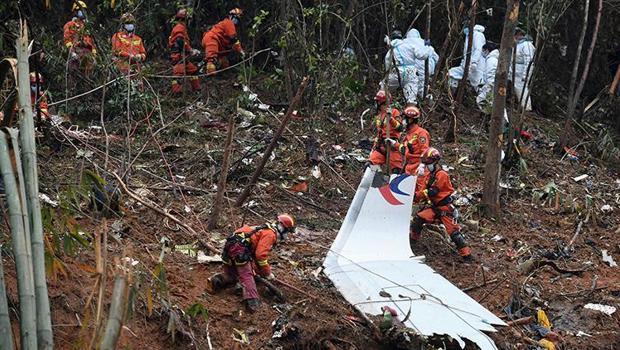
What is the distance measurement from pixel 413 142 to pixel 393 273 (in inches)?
99.9

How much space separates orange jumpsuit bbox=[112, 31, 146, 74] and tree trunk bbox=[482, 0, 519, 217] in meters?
4.51

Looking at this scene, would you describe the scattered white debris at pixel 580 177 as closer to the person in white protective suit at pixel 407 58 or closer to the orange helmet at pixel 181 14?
the person in white protective suit at pixel 407 58

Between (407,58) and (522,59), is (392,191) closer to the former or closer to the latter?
(407,58)

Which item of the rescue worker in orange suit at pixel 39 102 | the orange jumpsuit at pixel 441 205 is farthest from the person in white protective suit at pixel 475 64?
the rescue worker in orange suit at pixel 39 102

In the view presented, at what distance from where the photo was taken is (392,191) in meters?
9.12

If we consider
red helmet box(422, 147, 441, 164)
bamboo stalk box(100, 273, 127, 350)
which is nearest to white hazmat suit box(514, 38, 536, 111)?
red helmet box(422, 147, 441, 164)

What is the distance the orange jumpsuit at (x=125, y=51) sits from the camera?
35.4 feet

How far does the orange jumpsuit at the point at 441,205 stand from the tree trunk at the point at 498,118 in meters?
1.42

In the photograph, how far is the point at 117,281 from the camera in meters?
2.91

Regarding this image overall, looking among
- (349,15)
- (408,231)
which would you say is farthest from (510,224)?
(349,15)

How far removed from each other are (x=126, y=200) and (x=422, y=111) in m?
6.15

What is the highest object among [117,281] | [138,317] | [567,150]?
[117,281]

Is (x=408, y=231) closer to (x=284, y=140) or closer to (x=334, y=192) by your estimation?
(x=334, y=192)

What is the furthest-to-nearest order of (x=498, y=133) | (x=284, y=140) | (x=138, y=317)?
(x=284, y=140)
(x=498, y=133)
(x=138, y=317)
